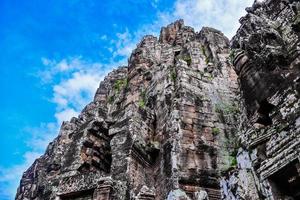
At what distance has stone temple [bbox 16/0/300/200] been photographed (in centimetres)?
811

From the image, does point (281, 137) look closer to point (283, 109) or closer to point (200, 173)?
point (283, 109)

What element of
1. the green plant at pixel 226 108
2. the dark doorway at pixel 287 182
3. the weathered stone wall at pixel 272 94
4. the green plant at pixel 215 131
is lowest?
the dark doorway at pixel 287 182

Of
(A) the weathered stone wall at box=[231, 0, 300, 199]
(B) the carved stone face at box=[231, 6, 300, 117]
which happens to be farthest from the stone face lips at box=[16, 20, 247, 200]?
(B) the carved stone face at box=[231, 6, 300, 117]

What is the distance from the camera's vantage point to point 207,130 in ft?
52.5

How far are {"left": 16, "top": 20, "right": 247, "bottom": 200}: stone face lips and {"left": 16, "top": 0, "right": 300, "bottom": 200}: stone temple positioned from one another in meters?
0.04

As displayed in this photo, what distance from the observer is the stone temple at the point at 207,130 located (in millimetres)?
8109

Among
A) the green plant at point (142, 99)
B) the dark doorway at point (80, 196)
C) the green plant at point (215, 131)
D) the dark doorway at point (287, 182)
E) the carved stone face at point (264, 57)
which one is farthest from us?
the green plant at point (142, 99)

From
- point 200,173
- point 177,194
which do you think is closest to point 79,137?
point 200,173

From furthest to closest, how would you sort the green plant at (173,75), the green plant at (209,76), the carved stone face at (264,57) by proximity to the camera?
1. the green plant at (209,76)
2. the green plant at (173,75)
3. the carved stone face at (264,57)

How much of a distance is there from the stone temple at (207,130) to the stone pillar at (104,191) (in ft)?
0.12

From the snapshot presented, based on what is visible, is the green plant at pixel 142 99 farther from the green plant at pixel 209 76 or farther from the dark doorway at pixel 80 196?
the dark doorway at pixel 80 196

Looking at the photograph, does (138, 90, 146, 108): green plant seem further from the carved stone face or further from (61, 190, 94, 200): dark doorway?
the carved stone face

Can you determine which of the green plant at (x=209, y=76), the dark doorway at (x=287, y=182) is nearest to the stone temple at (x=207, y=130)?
the dark doorway at (x=287, y=182)

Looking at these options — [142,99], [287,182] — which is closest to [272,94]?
[287,182]
